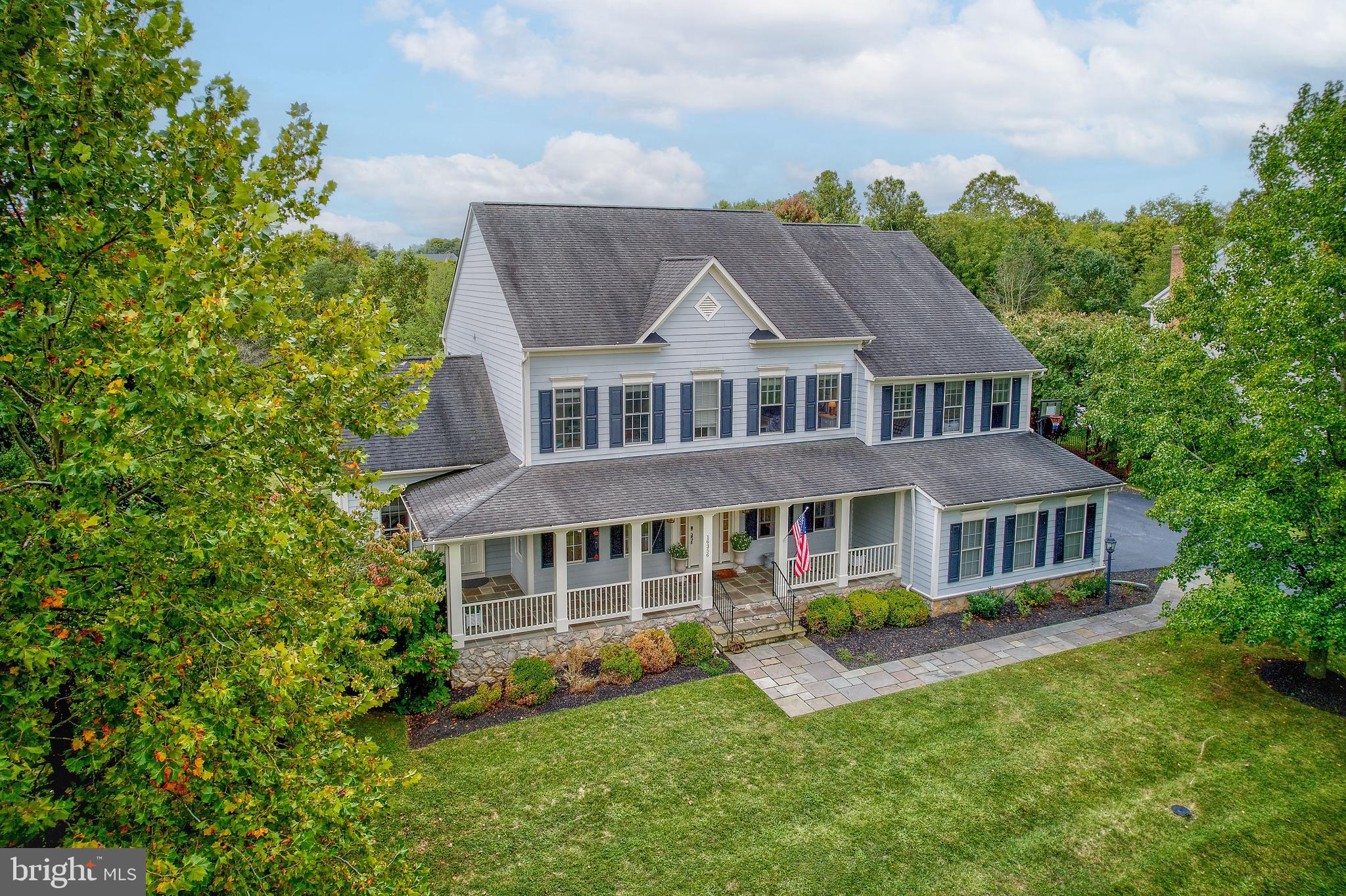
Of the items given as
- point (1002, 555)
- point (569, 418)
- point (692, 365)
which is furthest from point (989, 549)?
point (569, 418)

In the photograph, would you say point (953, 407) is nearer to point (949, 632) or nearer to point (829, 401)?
point (829, 401)

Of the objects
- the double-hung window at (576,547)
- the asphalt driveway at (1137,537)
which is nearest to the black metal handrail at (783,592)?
the double-hung window at (576,547)

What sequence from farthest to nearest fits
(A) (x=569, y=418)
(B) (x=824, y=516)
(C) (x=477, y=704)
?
(B) (x=824, y=516), (A) (x=569, y=418), (C) (x=477, y=704)

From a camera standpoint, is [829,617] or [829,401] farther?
[829,401]

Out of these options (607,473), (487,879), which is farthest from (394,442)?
(487,879)

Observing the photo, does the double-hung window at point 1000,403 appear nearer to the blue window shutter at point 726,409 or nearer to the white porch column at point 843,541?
the white porch column at point 843,541
